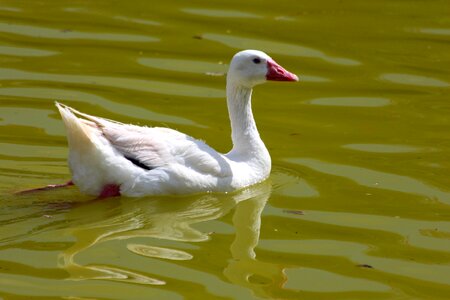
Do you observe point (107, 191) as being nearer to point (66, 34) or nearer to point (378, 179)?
point (378, 179)

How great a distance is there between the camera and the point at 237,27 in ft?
46.6

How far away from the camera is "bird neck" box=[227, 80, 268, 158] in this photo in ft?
34.6

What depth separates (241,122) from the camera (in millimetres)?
10625

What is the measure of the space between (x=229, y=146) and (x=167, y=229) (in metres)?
2.38

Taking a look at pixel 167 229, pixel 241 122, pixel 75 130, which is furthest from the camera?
pixel 241 122

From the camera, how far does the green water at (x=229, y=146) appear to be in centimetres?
828

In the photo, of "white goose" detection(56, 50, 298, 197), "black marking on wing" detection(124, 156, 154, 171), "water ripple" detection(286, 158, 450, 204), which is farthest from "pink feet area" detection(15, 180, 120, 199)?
"water ripple" detection(286, 158, 450, 204)

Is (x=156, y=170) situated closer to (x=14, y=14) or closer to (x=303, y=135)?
(x=303, y=135)

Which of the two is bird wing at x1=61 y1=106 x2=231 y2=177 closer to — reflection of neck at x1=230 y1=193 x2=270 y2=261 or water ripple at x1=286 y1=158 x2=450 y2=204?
reflection of neck at x1=230 y1=193 x2=270 y2=261

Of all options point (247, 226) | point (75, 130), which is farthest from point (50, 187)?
point (247, 226)

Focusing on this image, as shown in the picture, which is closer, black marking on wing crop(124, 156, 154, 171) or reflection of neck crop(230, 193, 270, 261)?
reflection of neck crop(230, 193, 270, 261)

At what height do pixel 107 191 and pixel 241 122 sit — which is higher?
pixel 241 122

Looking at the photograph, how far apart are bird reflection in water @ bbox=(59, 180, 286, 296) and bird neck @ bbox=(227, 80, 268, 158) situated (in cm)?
38

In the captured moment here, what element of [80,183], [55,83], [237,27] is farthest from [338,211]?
[237,27]
